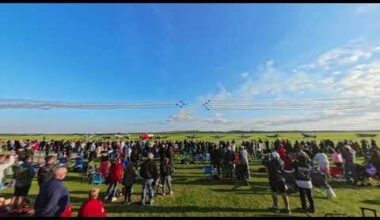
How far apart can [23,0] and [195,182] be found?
1378 cm

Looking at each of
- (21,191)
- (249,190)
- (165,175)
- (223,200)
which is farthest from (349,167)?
(21,191)

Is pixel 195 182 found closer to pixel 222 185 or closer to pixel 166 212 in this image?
pixel 222 185

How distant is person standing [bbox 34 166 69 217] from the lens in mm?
6273

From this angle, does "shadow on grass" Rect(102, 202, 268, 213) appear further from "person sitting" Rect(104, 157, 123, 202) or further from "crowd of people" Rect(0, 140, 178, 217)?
"person sitting" Rect(104, 157, 123, 202)

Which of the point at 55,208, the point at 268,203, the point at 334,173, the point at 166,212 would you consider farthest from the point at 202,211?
the point at 334,173

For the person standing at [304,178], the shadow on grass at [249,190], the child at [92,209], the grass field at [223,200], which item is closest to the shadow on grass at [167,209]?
the grass field at [223,200]

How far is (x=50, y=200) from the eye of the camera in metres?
6.32

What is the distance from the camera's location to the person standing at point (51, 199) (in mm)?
6273

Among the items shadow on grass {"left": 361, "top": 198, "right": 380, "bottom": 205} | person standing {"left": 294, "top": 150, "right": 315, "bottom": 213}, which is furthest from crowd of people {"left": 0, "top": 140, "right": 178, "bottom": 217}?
shadow on grass {"left": 361, "top": 198, "right": 380, "bottom": 205}

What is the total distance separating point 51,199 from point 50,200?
0.03 meters

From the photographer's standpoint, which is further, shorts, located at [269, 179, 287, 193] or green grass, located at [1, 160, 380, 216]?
green grass, located at [1, 160, 380, 216]

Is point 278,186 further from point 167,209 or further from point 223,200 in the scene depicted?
point 167,209

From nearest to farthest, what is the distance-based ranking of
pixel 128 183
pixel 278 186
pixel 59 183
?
pixel 59 183 → pixel 278 186 → pixel 128 183

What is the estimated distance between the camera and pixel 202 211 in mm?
10883
